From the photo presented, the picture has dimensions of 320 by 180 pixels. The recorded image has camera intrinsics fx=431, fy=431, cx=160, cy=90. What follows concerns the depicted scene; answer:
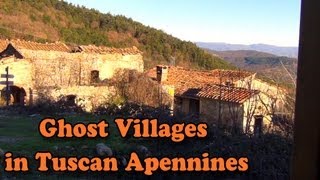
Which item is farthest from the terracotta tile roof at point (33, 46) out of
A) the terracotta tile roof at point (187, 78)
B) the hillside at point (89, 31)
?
the hillside at point (89, 31)

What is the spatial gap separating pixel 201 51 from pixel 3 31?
515 inches

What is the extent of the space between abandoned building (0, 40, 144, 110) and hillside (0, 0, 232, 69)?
932cm

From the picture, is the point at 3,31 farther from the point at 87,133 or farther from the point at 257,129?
the point at 257,129

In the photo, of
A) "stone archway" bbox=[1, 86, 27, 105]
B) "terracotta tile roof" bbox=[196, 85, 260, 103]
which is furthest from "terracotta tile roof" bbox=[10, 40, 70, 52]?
"terracotta tile roof" bbox=[196, 85, 260, 103]

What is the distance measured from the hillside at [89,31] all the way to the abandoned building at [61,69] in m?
9.32

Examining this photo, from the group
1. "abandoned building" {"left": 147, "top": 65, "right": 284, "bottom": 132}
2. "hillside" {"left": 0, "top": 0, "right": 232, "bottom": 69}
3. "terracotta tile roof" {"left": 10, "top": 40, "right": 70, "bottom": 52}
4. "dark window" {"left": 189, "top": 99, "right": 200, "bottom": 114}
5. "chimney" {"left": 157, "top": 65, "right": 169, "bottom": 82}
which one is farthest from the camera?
"hillside" {"left": 0, "top": 0, "right": 232, "bottom": 69}

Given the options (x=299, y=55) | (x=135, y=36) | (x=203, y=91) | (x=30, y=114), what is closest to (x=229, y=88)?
(x=203, y=91)

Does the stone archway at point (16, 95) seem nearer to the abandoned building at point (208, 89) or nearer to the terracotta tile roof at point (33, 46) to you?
the terracotta tile roof at point (33, 46)

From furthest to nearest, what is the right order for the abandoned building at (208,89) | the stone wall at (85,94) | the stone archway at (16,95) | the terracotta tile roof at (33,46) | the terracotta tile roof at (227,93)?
1. the terracotta tile roof at (33,46)
2. the stone archway at (16,95)
3. the stone wall at (85,94)
4. the abandoned building at (208,89)
5. the terracotta tile roof at (227,93)

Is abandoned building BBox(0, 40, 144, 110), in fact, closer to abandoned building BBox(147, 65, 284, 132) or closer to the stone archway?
the stone archway

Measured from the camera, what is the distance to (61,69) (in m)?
17.0

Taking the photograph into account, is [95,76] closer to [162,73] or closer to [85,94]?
[85,94]

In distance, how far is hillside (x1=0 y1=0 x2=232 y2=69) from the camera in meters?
29.5

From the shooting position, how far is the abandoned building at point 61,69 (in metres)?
15.2
